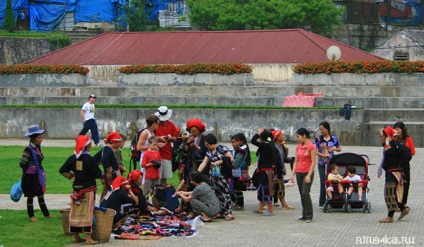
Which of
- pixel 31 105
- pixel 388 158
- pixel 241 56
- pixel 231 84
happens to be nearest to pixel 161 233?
pixel 388 158

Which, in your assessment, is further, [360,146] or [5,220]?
[360,146]


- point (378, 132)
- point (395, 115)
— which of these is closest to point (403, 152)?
point (378, 132)

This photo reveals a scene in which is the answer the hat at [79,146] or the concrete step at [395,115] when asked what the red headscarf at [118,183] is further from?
the concrete step at [395,115]

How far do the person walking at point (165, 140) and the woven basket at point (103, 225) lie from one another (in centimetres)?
338

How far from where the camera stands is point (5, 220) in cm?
1449

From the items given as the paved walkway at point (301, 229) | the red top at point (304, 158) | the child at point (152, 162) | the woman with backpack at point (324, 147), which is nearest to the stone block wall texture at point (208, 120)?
the paved walkway at point (301, 229)

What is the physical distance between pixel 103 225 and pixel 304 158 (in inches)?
146

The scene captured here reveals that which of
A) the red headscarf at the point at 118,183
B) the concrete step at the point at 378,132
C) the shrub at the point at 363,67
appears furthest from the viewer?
the shrub at the point at 363,67

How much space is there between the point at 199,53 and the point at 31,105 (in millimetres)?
9978

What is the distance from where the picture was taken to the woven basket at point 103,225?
42.2 ft

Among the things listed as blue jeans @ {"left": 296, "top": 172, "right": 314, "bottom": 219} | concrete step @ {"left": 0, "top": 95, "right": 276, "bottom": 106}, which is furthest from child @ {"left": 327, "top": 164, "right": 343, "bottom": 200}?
concrete step @ {"left": 0, "top": 95, "right": 276, "bottom": 106}

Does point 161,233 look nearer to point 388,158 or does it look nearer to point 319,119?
point 388,158

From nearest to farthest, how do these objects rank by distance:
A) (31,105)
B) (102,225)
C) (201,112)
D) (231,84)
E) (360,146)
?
(102,225) → (360,146) → (201,112) → (31,105) → (231,84)

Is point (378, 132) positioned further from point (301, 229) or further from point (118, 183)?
point (118, 183)
